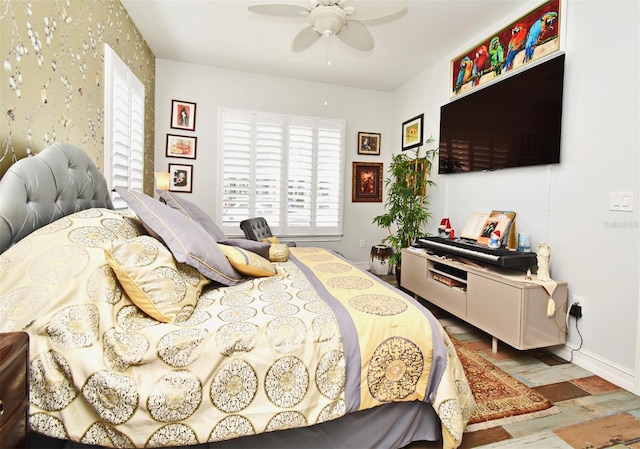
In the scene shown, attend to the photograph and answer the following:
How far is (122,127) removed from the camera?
274cm

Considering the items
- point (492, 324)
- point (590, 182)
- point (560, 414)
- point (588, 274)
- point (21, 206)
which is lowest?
point (560, 414)

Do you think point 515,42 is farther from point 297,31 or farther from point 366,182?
point 366,182

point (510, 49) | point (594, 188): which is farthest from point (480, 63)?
point (594, 188)

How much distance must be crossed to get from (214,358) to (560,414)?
5.90ft

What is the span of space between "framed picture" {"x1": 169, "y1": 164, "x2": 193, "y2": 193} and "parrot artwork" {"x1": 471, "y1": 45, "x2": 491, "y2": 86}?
131 inches

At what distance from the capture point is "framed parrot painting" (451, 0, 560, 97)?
95.4 inches

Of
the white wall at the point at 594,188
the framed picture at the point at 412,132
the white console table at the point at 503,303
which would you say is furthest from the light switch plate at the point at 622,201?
the framed picture at the point at 412,132

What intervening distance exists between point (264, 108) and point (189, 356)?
3.72 m

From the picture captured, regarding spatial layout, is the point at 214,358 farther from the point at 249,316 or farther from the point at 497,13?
the point at 497,13

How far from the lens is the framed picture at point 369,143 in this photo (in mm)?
4680

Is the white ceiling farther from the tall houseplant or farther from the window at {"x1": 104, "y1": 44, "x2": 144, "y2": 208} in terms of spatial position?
the tall houseplant

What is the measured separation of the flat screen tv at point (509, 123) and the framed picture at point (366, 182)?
139 centimetres

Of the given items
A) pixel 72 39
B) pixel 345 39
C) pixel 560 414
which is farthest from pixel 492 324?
pixel 72 39

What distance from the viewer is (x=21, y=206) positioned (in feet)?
4.07
